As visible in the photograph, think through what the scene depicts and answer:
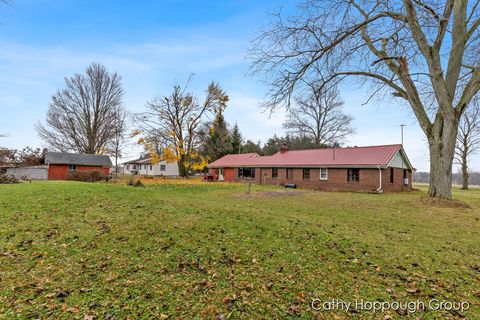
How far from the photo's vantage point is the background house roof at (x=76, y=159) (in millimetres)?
27094

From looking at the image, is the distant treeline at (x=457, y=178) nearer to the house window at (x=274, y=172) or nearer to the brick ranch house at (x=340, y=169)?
the brick ranch house at (x=340, y=169)

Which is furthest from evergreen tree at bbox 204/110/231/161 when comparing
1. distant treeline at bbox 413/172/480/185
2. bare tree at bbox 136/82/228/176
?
distant treeline at bbox 413/172/480/185

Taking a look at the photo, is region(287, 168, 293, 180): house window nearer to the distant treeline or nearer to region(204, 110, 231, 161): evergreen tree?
region(204, 110, 231, 161): evergreen tree

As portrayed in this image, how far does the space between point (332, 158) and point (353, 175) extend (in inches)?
105

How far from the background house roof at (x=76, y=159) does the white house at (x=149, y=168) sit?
37.4ft

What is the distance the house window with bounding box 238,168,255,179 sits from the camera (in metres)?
28.3

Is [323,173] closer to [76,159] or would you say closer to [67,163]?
[76,159]

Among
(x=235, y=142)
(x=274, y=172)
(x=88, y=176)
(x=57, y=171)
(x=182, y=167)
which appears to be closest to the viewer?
(x=88, y=176)

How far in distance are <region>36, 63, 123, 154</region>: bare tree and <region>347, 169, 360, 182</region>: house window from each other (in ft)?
99.3

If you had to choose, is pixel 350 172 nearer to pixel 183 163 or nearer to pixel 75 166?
pixel 183 163

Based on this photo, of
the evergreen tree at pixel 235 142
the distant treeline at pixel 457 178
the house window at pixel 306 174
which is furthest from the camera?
the distant treeline at pixel 457 178

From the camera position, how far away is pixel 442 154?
11.2 metres

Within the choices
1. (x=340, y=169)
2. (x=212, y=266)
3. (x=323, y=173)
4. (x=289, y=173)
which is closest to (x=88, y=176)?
(x=289, y=173)

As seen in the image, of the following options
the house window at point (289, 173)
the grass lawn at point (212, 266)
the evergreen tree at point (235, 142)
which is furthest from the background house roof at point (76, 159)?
the grass lawn at point (212, 266)
